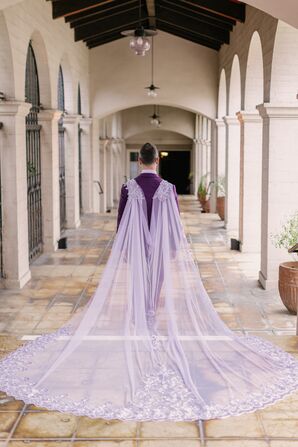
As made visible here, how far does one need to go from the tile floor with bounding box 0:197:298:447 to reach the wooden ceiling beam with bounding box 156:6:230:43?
4.40 metres

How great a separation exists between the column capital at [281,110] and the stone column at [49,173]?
415 centimetres

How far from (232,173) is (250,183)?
9.29 ft

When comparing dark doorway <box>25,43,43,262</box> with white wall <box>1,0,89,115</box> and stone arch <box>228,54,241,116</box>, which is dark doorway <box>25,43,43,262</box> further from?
stone arch <box>228,54,241,116</box>

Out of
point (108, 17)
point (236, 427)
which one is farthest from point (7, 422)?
point (108, 17)

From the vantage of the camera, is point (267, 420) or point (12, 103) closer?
point (267, 420)

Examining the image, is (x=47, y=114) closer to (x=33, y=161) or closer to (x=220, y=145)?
(x=33, y=161)

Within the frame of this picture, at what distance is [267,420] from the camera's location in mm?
4273

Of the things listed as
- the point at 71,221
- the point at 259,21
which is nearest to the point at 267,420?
the point at 259,21

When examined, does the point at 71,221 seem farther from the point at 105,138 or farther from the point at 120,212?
the point at 120,212

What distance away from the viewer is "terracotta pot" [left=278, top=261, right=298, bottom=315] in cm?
766

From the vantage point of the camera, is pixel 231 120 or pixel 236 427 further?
pixel 231 120

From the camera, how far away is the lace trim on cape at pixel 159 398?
4309 mm

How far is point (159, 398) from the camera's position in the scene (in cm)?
452

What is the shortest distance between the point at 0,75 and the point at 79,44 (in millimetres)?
7437
